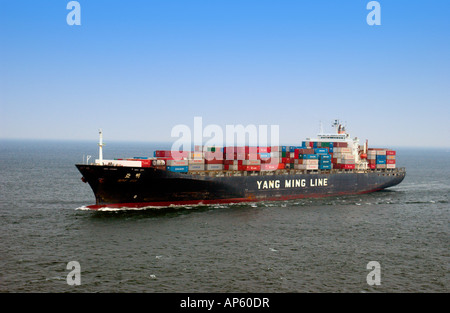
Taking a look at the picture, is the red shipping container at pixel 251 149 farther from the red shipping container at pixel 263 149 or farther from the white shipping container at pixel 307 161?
the white shipping container at pixel 307 161

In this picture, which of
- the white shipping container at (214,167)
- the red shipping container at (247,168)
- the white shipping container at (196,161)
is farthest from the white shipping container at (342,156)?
the white shipping container at (196,161)

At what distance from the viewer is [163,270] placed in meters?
29.1

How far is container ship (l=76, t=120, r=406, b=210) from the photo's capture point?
47531 millimetres

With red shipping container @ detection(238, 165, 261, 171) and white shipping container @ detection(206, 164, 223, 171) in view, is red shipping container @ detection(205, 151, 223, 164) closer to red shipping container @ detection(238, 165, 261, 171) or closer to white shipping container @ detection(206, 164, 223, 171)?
white shipping container @ detection(206, 164, 223, 171)

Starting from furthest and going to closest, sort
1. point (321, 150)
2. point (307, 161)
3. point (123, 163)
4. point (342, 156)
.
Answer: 1. point (342, 156)
2. point (321, 150)
3. point (307, 161)
4. point (123, 163)

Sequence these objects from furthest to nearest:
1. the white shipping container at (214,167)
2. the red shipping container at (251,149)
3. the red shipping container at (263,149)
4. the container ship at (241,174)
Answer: the red shipping container at (263,149)
the red shipping container at (251,149)
the white shipping container at (214,167)
the container ship at (241,174)

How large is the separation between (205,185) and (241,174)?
6.92 meters

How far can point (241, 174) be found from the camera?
56469mm

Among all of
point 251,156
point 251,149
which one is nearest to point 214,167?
point 251,156

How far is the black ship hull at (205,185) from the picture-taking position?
154 ft

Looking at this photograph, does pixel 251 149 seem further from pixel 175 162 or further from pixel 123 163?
pixel 123 163

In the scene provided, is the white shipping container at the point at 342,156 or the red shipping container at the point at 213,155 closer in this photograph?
the red shipping container at the point at 213,155
